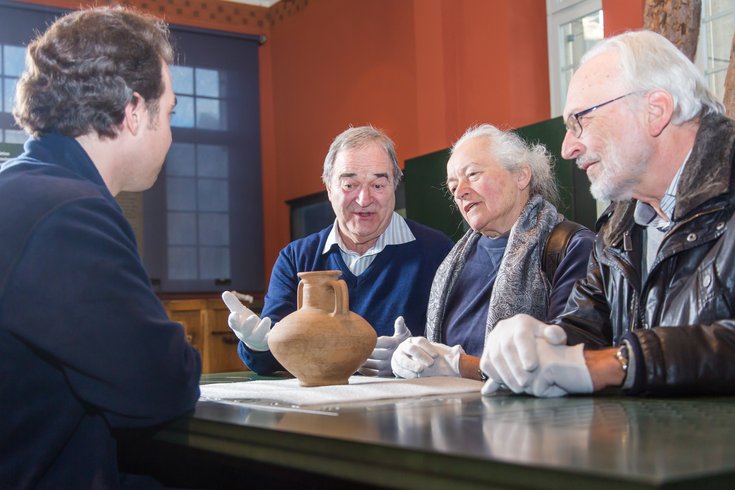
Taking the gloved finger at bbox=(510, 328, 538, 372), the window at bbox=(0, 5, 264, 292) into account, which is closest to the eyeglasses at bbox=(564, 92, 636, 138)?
the gloved finger at bbox=(510, 328, 538, 372)

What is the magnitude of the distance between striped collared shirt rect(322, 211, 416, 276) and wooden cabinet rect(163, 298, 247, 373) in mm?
4687

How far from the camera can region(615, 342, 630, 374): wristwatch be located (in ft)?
4.58

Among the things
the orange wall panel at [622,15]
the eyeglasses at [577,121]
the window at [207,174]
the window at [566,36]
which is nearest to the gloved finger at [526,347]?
the eyeglasses at [577,121]

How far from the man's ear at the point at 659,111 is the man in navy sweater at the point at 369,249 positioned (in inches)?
49.2

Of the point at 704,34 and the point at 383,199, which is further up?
the point at 704,34

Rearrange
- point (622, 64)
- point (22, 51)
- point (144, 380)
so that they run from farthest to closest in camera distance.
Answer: point (22, 51), point (622, 64), point (144, 380)

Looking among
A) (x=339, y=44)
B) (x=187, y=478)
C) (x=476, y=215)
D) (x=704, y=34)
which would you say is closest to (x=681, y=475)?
(x=187, y=478)

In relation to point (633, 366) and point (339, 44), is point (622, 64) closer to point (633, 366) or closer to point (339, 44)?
point (633, 366)

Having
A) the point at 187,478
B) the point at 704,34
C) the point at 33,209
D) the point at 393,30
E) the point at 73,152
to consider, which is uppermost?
the point at 393,30

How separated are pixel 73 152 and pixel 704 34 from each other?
Result: 13.8 feet

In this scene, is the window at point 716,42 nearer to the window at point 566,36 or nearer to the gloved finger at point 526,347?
the window at point 566,36

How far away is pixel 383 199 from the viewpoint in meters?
2.98

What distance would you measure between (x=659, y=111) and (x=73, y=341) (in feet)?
4.03

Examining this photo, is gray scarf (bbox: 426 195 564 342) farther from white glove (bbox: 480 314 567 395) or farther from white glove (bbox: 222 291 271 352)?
white glove (bbox: 480 314 567 395)
